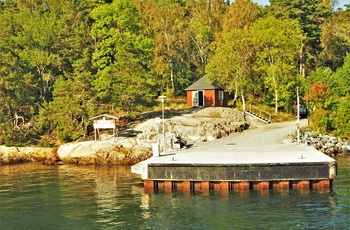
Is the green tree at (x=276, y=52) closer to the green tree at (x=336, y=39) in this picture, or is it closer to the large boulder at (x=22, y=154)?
the green tree at (x=336, y=39)

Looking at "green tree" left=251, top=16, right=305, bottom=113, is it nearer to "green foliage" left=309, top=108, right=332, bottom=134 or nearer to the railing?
the railing

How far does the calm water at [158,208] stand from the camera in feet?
78.4

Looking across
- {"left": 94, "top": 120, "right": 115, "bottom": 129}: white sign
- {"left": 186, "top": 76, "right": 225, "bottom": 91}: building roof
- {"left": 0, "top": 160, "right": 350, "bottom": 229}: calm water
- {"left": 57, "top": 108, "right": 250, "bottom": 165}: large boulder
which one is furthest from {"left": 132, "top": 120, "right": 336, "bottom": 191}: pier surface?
{"left": 186, "top": 76, "right": 225, "bottom": 91}: building roof

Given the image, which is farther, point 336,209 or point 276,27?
point 276,27

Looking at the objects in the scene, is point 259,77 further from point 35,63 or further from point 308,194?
point 308,194

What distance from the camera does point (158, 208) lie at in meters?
27.3

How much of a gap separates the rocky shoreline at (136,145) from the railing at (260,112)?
7.52m

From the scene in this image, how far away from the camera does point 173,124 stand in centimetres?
5062

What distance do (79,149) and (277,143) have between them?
2066 centimetres

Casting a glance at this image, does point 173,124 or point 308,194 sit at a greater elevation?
point 173,124

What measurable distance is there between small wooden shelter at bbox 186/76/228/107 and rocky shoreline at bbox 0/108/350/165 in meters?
11.8

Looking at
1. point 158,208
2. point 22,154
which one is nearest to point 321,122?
point 158,208

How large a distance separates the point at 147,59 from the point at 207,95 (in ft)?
36.5

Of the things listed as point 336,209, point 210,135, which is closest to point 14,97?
point 210,135
